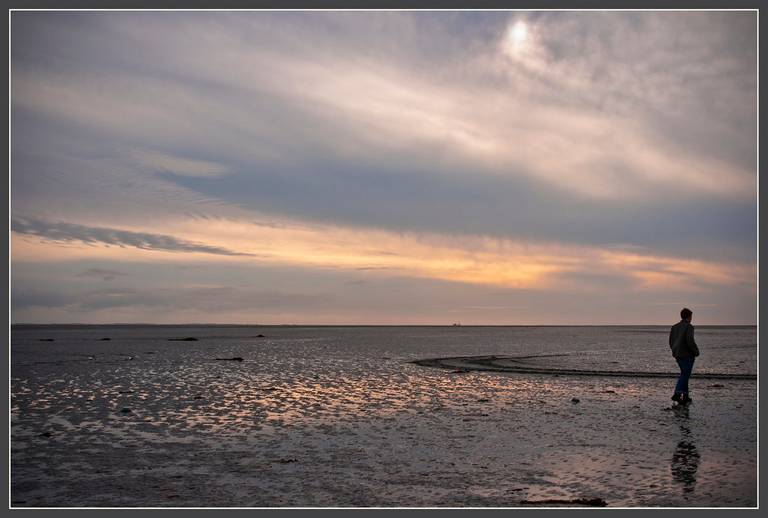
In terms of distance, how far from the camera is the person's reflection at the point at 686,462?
1103 centimetres

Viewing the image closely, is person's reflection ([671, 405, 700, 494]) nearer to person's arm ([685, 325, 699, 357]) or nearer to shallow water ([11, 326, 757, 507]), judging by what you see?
shallow water ([11, 326, 757, 507])

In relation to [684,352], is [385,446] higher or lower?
lower

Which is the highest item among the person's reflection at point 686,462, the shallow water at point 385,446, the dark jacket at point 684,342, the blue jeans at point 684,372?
the dark jacket at point 684,342

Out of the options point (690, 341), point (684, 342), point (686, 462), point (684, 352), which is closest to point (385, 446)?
point (686, 462)

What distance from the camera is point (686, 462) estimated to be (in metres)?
12.5

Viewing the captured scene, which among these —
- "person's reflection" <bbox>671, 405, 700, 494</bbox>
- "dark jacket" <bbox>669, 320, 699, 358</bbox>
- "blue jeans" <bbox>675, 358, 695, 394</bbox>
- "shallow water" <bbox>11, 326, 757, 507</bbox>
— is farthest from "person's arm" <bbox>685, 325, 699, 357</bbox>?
"person's reflection" <bbox>671, 405, 700, 494</bbox>

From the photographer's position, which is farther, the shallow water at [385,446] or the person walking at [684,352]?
the person walking at [684,352]

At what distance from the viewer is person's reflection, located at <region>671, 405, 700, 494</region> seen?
11.0 meters

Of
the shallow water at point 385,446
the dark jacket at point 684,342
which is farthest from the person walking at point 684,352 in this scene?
the shallow water at point 385,446

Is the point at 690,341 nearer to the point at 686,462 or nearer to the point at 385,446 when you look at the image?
the point at 686,462

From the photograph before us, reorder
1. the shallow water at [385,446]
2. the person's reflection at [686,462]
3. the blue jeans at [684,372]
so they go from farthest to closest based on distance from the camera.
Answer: the blue jeans at [684,372] → the person's reflection at [686,462] → the shallow water at [385,446]

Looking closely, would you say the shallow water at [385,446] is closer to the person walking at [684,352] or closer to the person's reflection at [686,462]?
the person's reflection at [686,462]

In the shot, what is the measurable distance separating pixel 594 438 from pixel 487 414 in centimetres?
475

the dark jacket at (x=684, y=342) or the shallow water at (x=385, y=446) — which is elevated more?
the dark jacket at (x=684, y=342)
